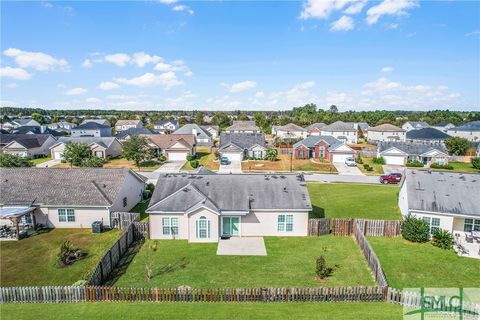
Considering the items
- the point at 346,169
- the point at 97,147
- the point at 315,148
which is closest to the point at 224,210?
the point at 346,169

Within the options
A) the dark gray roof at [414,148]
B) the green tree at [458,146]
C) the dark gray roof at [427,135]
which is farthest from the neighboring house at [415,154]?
the dark gray roof at [427,135]

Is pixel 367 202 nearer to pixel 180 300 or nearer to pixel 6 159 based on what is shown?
pixel 180 300

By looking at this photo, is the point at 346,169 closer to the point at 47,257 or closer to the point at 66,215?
the point at 66,215

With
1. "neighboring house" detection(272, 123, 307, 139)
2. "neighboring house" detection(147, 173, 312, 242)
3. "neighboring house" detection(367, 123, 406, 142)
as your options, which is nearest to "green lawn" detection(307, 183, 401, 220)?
"neighboring house" detection(147, 173, 312, 242)

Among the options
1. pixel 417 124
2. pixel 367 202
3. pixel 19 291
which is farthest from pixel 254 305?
pixel 417 124

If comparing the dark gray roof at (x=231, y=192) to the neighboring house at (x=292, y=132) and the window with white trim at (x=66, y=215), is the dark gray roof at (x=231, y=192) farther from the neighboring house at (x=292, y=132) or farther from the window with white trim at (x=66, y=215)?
the neighboring house at (x=292, y=132)

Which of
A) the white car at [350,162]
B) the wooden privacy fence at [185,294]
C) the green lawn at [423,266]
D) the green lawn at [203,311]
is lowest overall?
the green lawn at [423,266]
